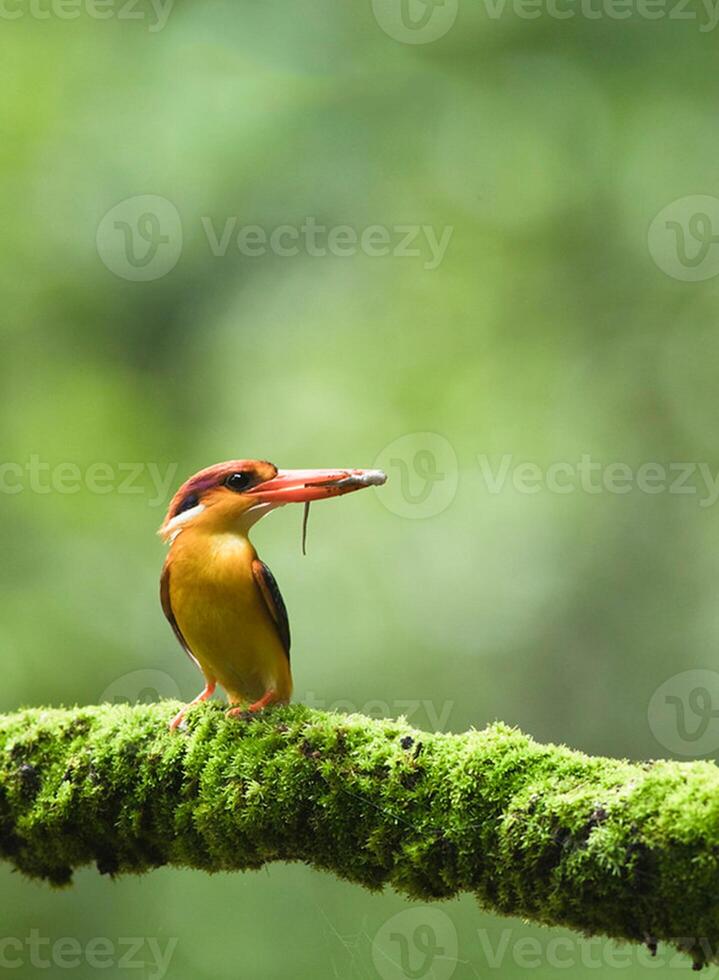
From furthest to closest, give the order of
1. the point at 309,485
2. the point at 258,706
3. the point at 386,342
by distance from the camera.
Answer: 1. the point at 386,342
2. the point at 309,485
3. the point at 258,706

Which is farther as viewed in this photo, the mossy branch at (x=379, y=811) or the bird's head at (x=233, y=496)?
the bird's head at (x=233, y=496)

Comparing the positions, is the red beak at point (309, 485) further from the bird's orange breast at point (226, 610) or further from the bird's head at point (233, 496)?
the bird's orange breast at point (226, 610)

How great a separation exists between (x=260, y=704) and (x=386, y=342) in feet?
15.1

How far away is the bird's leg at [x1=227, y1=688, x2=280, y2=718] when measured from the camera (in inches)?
101

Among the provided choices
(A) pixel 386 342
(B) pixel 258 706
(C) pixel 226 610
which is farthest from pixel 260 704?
(A) pixel 386 342

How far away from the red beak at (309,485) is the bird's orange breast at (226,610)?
0.45 ft

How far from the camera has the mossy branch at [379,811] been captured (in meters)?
1.89

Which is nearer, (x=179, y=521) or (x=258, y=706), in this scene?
(x=258, y=706)

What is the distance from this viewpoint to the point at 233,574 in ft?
9.23

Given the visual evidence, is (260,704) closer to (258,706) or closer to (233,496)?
(258,706)

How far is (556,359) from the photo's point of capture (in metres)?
6.96

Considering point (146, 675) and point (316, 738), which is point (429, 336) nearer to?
point (146, 675)

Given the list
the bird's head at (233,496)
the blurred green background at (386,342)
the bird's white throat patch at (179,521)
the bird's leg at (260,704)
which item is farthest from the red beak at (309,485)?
the blurred green background at (386,342)

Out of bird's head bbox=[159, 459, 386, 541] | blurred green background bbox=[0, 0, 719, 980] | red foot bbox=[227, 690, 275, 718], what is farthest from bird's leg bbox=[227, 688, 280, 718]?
blurred green background bbox=[0, 0, 719, 980]
